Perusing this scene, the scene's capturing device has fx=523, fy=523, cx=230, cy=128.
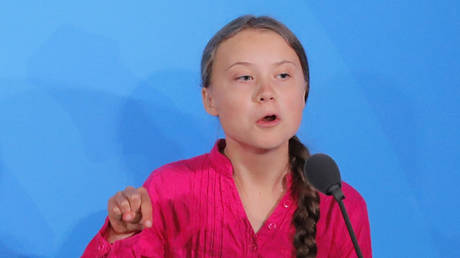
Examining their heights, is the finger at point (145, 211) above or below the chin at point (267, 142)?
below

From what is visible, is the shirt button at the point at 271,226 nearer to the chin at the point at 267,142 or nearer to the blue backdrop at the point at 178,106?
the chin at the point at 267,142

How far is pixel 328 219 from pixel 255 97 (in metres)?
0.30

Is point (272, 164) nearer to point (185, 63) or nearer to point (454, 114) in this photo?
point (185, 63)

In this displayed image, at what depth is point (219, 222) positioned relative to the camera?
1.04m

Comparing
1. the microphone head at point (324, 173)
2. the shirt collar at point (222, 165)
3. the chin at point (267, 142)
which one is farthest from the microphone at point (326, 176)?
the shirt collar at point (222, 165)

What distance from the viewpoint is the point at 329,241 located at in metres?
1.05

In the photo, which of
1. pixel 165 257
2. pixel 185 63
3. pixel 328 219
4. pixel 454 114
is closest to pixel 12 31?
pixel 185 63

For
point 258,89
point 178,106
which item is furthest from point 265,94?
point 178,106

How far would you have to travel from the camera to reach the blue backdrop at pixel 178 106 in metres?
1.27

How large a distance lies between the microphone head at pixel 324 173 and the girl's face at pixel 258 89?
0.27 metres

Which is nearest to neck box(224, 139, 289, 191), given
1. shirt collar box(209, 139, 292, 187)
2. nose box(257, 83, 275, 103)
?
shirt collar box(209, 139, 292, 187)

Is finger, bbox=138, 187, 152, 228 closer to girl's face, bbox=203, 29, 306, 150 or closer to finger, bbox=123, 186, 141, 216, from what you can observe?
finger, bbox=123, 186, 141, 216

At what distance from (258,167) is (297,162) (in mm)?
90

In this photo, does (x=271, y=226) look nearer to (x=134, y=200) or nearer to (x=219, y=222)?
(x=219, y=222)
